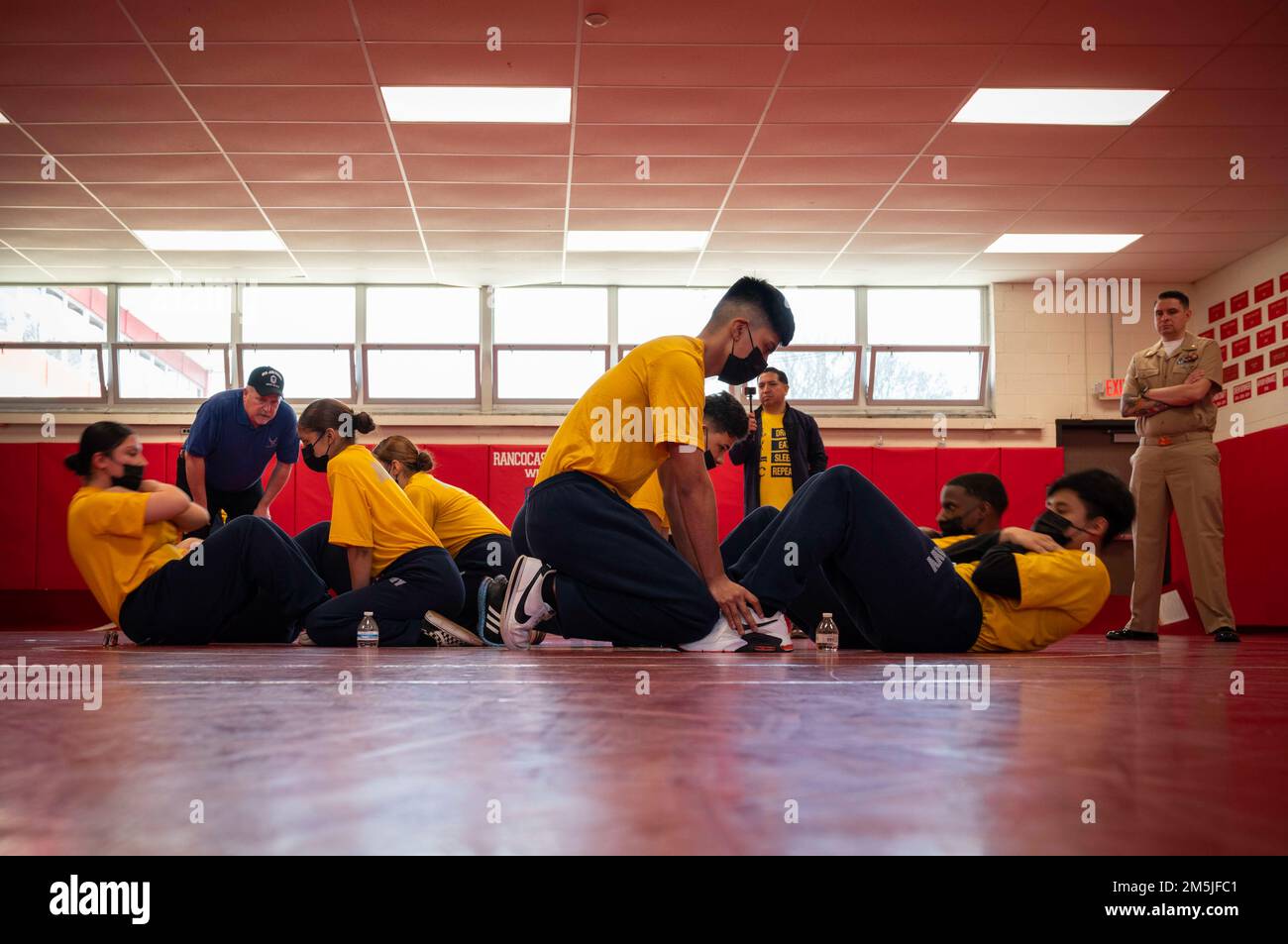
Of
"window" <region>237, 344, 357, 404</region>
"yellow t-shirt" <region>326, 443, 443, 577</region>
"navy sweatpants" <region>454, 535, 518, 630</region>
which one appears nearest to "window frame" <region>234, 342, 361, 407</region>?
"window" <region>237, 344, 357, 404</region>

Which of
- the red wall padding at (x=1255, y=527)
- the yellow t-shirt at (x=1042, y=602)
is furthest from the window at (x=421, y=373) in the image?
the yellow t-shirt at (x=1042, y=602)

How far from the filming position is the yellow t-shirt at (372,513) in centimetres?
326

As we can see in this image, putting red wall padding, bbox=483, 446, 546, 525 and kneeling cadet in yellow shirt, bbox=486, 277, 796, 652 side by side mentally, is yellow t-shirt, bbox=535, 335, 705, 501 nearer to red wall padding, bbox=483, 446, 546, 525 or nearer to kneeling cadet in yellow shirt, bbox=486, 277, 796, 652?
kneeling cadet in yellow shirt, bbox=486, 277, 796, 652

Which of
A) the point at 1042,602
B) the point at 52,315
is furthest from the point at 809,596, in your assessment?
the point at 52,315

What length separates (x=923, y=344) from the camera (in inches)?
357

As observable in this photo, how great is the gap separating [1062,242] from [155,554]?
6875mm

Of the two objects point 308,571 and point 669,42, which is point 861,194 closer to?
point 669,42

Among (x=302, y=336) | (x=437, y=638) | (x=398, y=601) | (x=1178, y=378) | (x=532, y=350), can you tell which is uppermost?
(x=302, y=336)

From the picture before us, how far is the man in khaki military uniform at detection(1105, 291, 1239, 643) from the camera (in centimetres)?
445

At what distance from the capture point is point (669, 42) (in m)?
4.82

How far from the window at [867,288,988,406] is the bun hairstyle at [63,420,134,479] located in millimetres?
7075

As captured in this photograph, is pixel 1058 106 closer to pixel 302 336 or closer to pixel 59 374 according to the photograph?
pixel 302 336

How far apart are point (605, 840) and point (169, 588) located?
2.88 m

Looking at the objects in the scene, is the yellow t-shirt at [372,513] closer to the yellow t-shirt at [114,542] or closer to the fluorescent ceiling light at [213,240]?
the yellow t-shirt at [114,542]
